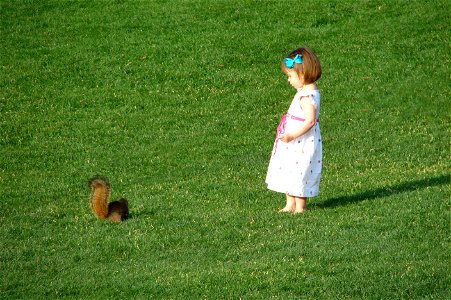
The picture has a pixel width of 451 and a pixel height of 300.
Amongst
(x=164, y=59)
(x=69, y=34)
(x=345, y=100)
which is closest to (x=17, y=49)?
(x=69, y=34)

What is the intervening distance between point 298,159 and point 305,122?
0.46 metres

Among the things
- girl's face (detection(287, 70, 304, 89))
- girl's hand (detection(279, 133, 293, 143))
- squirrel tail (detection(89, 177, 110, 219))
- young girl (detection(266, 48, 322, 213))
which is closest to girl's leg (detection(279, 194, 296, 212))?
young girl (detection(266, 48, 322, 213))

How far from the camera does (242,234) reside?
987cm

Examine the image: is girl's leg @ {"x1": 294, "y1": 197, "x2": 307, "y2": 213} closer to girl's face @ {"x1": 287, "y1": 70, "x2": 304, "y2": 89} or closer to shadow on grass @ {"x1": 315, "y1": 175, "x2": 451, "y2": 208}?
shadow on grass @ {"x1": 315, "y1": 175, "x2": 451, "y2": 208}

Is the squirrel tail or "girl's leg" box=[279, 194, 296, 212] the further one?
"girl's leg" box=[279, 194, 296, 212]

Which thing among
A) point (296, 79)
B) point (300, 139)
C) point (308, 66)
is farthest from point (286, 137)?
point (308, 66)

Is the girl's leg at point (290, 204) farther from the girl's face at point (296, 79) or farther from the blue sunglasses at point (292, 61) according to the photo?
the blue sunglasses at point (292, 61)

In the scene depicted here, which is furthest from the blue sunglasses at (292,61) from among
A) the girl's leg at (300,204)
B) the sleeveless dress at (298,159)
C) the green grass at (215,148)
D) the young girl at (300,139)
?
the green grass at (215,148)

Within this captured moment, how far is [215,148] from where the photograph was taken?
14.9 metres

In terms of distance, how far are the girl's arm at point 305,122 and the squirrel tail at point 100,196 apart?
2.08 metres

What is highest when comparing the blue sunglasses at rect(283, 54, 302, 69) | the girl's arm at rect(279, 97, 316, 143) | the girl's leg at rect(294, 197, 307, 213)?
the blue sunglasses at rect(283, 54, 302, 69)

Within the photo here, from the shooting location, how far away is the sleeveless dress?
33.9 ft

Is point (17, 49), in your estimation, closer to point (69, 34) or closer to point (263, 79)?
point (69, 34)

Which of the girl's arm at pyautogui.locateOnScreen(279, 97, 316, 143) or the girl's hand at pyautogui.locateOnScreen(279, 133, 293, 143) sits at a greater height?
the girl's arm at pyautogui.locateOnScreen(279, 97, 316, 143)
